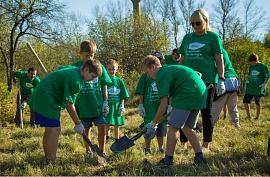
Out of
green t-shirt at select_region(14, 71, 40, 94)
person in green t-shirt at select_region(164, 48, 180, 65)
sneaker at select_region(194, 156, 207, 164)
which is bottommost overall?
sneaker at select_region(194, 156, 207, 164)

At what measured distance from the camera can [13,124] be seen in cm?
903

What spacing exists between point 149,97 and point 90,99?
3.30ft

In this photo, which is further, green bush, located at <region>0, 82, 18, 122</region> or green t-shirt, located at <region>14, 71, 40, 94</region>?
green bush, located at <region>0, 82, 18, 122</region>

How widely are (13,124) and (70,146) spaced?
4.27 metres

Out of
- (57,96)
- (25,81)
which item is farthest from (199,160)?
(25,81)

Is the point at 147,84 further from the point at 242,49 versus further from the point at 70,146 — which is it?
Result: the point at 242,49

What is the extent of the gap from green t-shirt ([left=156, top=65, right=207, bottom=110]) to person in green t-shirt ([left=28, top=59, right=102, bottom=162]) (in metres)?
0.82

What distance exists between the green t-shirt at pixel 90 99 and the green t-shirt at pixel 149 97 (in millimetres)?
734

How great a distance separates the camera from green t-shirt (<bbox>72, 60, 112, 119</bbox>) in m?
4.78

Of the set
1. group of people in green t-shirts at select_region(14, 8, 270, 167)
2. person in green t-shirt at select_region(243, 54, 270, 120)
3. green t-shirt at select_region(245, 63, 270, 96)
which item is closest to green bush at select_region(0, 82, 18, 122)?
group of people in green t-shirts at select_region(14, 8, 270, 167)

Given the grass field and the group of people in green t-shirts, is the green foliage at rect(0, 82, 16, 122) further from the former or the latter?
the group of people in green t-shirts

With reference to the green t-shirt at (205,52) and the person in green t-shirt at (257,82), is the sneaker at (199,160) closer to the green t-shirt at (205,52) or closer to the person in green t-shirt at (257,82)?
the green t-shirt at (205,52)

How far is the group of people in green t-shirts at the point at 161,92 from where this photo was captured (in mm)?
3758

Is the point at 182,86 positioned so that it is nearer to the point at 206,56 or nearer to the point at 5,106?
the point at 206,56
